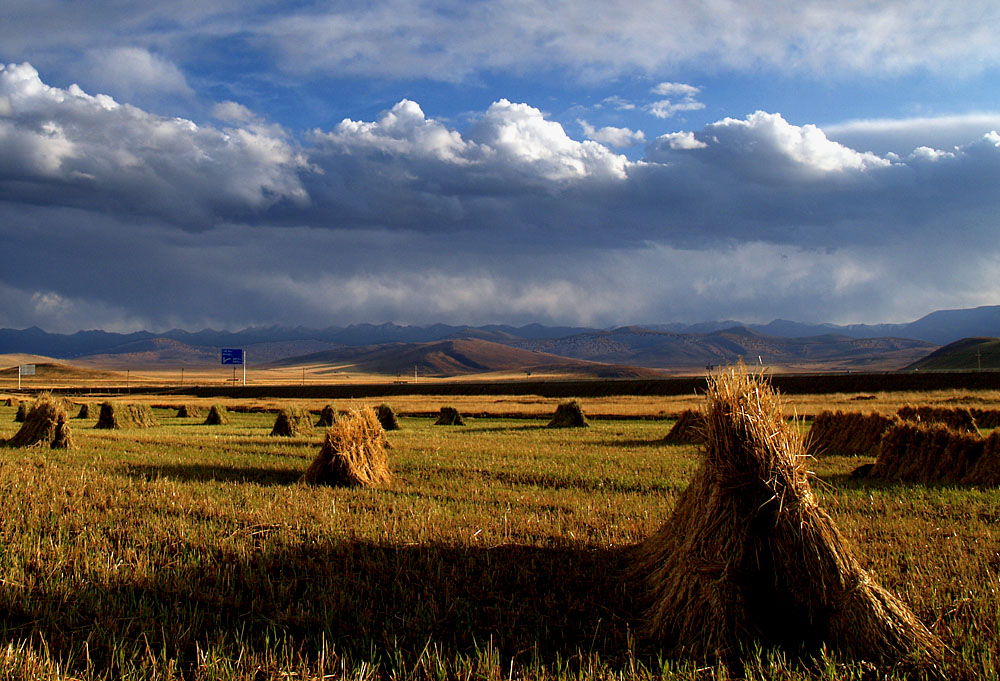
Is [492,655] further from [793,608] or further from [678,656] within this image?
[793,608]

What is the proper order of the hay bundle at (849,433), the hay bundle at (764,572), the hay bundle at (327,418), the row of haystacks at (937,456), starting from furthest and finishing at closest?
the hay bundle at (327,418) < the hay bundle at (849,433) < the row of haystacks at (937,456) < the hay bundle at (764,572)

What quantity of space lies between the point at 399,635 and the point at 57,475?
35.2 ft

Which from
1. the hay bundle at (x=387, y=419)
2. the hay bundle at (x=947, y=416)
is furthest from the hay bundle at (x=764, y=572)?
the hay bundle at (x=387, y=419)

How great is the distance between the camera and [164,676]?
169 inches

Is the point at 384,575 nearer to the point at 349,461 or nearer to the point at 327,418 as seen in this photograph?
the point at 349,461

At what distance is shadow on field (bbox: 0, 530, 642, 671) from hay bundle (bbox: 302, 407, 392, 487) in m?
4.81

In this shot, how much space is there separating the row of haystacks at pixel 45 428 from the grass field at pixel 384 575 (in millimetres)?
7299

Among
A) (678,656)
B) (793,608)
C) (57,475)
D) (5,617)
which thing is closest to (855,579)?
(793,608)

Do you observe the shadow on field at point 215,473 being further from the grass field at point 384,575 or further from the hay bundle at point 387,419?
the hay bundle at point 387,419

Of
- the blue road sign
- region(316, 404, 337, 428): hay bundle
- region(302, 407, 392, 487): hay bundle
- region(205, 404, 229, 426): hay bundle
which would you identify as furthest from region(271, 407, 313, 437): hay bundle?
the blue road sign

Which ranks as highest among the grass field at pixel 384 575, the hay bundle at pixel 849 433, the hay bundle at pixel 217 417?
the grass field at pixel 384 575

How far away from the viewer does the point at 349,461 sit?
472 inches

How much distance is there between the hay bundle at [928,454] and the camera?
39.9 feet

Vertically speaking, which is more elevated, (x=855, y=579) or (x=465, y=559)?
(x=855, y=579)
